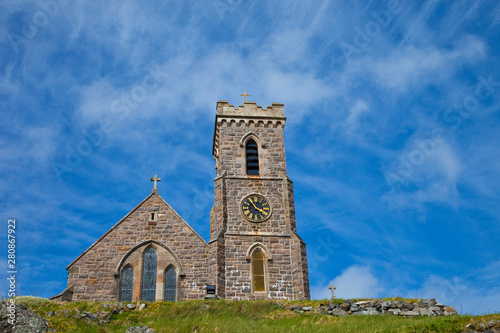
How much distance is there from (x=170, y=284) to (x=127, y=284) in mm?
2274

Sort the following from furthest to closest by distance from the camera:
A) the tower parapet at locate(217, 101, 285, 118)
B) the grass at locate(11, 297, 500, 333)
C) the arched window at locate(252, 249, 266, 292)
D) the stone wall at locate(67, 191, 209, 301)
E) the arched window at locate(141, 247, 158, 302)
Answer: the tower parapet at locate(217, 101, 285, 118) → the arched window at locate(252, 249, 266, 292) → the arched window at locate(141, 247, 158, 302) → the stone wall at locate(67, 191, 209, 301) → the grass at locate(11, 297, 500, 333)

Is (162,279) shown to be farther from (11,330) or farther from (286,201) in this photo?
(11,330)

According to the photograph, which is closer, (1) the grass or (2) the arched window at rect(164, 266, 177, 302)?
(1) the grass

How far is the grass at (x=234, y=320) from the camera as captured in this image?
63.9 ft

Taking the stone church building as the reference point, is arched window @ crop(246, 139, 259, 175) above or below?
above

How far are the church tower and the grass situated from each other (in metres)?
5.96

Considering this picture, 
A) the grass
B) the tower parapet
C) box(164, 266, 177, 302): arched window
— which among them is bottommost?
the grass

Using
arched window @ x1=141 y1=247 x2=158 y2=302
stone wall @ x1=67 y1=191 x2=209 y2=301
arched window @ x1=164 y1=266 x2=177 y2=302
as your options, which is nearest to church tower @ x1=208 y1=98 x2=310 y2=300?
stone wall @ x1=67 y1=191 x2=209 y2=301

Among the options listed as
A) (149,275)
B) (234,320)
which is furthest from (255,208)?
(234,320)

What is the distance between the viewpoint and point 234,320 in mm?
21578

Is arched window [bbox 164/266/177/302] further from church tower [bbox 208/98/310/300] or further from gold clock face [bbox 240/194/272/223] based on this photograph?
gold clock face [bbox 240/194/272/223]

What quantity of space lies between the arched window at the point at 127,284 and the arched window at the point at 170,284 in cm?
185

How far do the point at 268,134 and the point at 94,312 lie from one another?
17517mm

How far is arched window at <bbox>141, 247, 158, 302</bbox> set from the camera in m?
29.4
